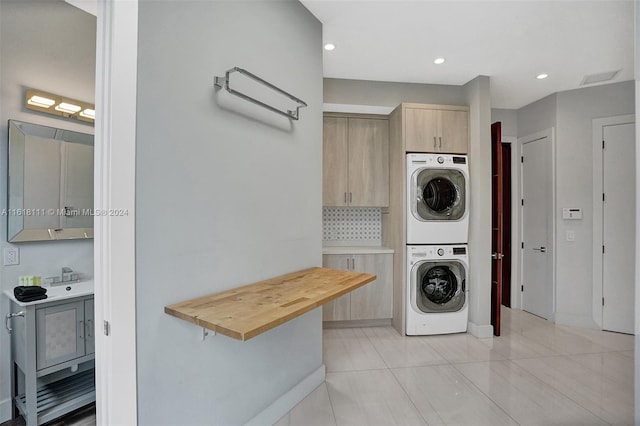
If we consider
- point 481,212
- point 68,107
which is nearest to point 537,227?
point 481,212

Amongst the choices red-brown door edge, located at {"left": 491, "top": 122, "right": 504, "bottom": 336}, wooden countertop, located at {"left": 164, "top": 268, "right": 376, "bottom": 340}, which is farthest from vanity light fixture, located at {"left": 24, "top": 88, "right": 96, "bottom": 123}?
red-brown door edge, located at {"left": 491, "top": 122, "right": 504, "bottom": 336}

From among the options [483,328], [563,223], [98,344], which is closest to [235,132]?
[98,344]

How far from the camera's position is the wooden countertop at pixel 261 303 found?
107 centimetres

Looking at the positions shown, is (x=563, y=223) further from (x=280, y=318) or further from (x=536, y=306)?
(x=280, y=318)

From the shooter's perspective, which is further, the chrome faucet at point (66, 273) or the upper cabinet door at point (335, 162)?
the upper cabinet door at point (335, 162)

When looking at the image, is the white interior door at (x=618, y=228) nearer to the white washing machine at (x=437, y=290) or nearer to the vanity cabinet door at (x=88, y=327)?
the white washing machine at (x=437, y=290)

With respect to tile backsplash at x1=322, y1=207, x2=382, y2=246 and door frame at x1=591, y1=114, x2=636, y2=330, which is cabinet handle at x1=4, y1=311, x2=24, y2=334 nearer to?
tile backsplash at x1=322, y1=207, x2=382, y2=246

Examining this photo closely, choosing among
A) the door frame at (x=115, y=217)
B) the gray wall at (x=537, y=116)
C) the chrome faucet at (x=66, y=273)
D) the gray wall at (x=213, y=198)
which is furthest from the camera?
the gray wall at (x=537, y=116)

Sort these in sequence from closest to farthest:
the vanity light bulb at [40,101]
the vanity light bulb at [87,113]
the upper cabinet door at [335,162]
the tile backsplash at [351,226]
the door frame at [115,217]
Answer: the door frame at [115,217] < the vanity light bulb at [40,101] < the vanity light bulb at [87,113] < the upper cabinet door at [335,162] < the tile backsplash at [351,226]

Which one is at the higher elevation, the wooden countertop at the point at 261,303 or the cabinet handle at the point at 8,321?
the wooden countertop at the point at 261,303

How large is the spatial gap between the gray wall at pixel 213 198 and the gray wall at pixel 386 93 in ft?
4.13

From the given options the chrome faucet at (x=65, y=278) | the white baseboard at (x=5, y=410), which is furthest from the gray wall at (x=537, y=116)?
the white baseboard at (x=5, y=410)

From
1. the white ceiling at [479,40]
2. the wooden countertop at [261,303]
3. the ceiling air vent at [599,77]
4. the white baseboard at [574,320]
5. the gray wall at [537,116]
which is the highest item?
the white ceiling at [479,40]

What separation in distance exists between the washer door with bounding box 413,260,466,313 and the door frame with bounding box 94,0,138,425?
2.71 metres
